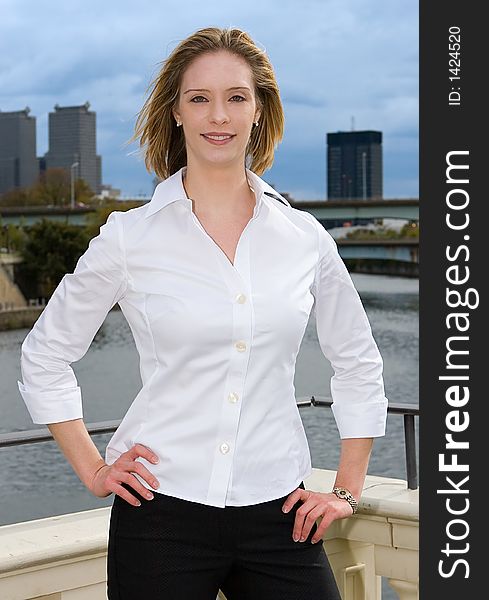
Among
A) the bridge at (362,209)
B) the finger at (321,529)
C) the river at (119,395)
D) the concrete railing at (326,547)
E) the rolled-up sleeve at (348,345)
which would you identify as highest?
the bridge at (362,209)

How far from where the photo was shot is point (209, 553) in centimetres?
152

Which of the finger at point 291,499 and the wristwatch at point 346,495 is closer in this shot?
the finger at point 291,499

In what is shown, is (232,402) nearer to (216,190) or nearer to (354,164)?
(216,190)

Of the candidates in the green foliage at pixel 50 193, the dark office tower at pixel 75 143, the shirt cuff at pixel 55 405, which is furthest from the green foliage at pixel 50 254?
the shirt cuff at pixel 55 405

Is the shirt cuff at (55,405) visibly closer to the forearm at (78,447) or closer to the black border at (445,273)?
the forearm at (78,447)

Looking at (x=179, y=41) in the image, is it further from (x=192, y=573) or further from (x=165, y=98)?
(x=192, y=573)

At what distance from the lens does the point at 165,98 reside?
1701 millimetres

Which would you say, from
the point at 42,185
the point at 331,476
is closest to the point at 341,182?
the point at 42,185

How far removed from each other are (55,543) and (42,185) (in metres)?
54.3

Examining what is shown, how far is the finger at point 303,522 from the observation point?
1.55 meters

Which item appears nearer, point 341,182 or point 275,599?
point 275,599

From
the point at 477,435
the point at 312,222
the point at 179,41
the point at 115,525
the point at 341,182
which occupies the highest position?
the point at 341,182

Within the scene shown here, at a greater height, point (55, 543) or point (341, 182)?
point (341, 182)

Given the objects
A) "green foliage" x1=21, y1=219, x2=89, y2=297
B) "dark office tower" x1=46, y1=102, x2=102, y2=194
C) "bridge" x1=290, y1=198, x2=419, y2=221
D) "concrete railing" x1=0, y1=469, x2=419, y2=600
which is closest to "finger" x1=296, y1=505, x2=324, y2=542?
"concrete railing" x1=0, y1=469, x2=419, y2=600
